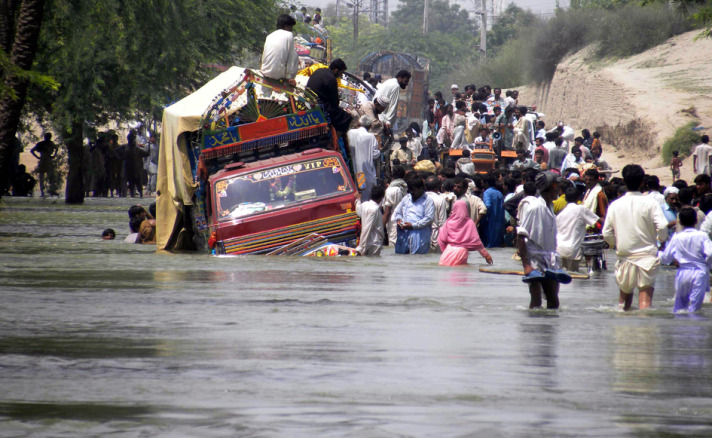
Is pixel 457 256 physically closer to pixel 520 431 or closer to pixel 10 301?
pixel 10 301

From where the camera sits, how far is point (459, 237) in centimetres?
1697

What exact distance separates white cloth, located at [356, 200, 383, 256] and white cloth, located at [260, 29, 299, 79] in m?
2.51

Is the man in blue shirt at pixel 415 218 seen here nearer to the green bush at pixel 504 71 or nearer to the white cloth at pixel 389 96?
the white cloth at pixel 389 96

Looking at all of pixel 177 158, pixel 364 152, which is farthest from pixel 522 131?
pixel 177 158

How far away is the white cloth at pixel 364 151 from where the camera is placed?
20.1m

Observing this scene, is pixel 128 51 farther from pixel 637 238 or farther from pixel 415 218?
pixel 637 238

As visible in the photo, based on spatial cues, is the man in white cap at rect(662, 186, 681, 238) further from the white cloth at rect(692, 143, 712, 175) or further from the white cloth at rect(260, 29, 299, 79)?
the white cloth at rect(692, 143, 712, 175)

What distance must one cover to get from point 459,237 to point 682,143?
1317 inches

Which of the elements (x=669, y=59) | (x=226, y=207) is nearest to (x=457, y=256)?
(x=226, y=207)

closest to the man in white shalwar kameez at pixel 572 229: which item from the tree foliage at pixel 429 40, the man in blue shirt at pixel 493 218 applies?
the man in blue shirt at pixel 493 218

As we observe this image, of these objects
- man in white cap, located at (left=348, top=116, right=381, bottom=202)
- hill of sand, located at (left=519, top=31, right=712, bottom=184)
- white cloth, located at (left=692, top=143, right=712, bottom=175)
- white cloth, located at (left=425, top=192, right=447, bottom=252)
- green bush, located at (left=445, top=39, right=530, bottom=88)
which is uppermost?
green bush, located at (left=445, top=39, right=530, bottom=88)

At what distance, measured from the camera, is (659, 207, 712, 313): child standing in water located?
38.4ft

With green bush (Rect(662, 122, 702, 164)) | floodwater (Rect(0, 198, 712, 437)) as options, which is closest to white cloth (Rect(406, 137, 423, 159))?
green bush (Rect(662, 122, 702, 164))

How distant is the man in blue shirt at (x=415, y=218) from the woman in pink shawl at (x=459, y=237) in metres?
1.46
